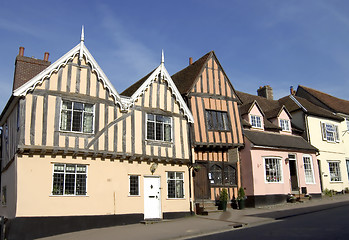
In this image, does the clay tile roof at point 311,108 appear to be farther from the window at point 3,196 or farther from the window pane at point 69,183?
the window at point 3,196

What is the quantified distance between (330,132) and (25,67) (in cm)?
2299

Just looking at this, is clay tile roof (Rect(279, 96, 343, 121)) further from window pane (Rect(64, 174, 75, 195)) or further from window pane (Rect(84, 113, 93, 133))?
window pane (Rect(64, 174, 75, 195))

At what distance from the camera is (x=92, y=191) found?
1470cm

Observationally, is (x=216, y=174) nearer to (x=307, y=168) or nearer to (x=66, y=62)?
(x=307, y=168)

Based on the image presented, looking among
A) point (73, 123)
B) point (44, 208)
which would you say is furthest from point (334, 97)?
point (44, 208)

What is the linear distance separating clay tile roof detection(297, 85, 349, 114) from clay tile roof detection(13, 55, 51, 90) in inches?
908

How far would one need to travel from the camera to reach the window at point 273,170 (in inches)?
797

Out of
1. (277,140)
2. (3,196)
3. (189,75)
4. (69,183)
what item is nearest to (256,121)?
(277,140)

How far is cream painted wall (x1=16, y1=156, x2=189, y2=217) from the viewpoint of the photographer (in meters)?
13.3

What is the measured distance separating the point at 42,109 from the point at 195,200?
9361 millimetres

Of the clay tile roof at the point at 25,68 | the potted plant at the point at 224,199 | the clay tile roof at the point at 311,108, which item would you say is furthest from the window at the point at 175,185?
the clay tile roof at the point at 311,108

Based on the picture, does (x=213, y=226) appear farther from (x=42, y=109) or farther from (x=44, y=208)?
(x=42, y=109)

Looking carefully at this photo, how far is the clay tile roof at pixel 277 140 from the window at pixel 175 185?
5.28m

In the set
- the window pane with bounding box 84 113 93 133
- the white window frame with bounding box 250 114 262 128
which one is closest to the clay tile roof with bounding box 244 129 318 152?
the white window frame with bounding box 250 114 262 128
